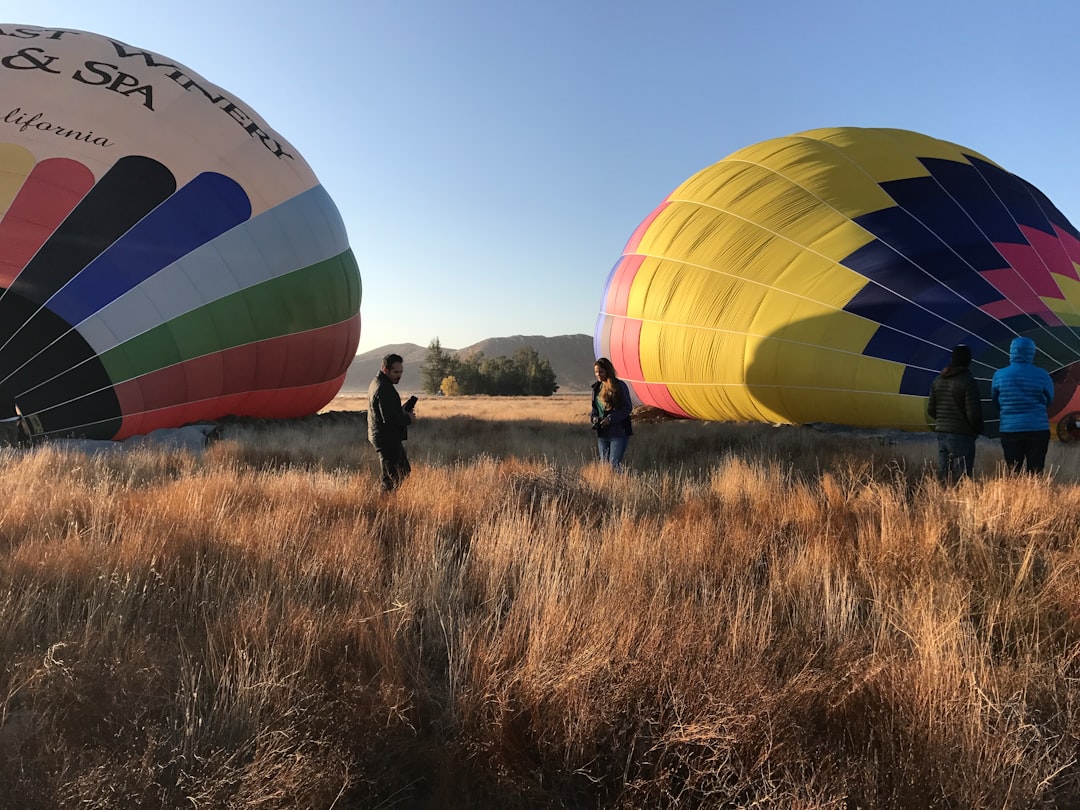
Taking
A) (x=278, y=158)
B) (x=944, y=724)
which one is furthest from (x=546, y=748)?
(x=278, y=158)

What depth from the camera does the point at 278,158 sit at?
10742 mm

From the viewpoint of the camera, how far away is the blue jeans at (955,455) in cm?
580

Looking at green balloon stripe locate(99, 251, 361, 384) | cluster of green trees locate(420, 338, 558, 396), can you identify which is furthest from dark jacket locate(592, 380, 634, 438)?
cluster of green trees locate(420, 338, 558, 396)

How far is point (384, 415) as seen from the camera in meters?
5.92

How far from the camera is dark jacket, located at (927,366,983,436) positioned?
5660 millimetres

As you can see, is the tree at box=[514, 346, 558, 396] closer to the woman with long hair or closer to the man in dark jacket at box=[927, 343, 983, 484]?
the woman with long hair

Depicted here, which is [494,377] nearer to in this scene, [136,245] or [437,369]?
[437,369]

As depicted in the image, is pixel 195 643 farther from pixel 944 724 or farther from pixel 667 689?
pixel 944 724

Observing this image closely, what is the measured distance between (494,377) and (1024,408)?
54457mm

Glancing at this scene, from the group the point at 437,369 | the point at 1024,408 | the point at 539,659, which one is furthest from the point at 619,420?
the point at 437,369

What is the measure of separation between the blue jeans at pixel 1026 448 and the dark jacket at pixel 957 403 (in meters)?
0.34

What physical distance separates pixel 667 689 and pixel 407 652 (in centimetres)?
97

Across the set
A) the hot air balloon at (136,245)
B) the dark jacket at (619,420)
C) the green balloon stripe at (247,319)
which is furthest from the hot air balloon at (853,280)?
the hot air balloon at (136,245)

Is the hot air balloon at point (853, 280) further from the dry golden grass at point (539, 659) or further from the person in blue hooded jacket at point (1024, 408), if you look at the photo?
the dry golden grass at point (539, 659)
